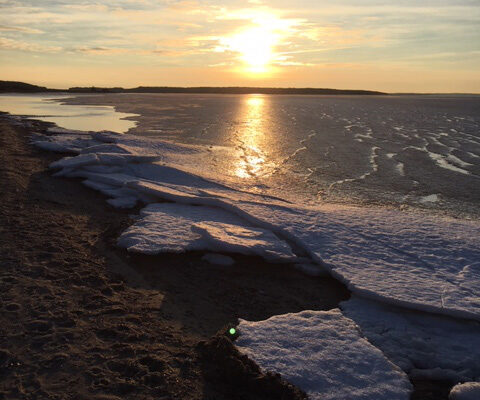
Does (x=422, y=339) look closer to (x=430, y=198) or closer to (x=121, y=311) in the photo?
(x=121, y=311)

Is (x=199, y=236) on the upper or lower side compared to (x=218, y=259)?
upper

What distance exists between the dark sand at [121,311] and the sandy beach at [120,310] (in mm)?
10

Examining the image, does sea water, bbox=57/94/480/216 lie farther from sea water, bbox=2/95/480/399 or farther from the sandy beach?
the sandy beach

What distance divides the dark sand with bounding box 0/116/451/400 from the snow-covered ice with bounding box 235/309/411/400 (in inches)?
6.5

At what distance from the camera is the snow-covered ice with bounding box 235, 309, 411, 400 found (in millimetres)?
3205

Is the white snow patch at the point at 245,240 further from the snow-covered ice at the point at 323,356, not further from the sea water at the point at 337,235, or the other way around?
the snow-covered ice at the point at 323,356

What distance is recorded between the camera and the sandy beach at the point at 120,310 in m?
3.18

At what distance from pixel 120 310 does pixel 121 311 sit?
18 mm

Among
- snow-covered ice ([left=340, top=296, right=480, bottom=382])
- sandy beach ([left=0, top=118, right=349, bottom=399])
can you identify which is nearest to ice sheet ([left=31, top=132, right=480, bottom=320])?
snow-covered ice ([left=340, top=296, right=480, bottom=382])

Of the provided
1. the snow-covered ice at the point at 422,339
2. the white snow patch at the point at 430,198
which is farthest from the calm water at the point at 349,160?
the snow-covered ice at the point at 422,339

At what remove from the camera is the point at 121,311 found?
163 inches

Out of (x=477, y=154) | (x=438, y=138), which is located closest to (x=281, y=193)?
(x=477, y=154)

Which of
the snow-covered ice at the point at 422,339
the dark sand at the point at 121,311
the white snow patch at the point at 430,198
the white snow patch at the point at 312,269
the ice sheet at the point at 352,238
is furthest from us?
the white snow patch at the point at 430,198

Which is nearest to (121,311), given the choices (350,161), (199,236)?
(199,236)
